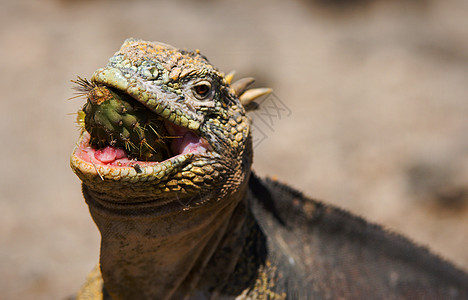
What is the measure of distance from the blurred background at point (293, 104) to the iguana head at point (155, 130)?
3820 mm

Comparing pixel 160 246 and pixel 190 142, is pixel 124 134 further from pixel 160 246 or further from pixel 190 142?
pixel 160 246

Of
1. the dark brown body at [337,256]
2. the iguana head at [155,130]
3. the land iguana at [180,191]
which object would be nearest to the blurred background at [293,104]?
the dark brown body at [337,256]

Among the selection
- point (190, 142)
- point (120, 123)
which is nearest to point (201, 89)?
point (190, 142)

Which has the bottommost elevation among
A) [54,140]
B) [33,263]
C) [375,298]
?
[375,298]

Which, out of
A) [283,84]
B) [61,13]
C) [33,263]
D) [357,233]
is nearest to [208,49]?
[283,84]

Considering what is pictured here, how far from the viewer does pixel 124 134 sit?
2.10 meters

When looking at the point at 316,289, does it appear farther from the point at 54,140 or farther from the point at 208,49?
the point at 208,49

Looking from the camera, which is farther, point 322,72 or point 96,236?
point 322,72

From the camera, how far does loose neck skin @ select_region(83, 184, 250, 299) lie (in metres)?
2.35

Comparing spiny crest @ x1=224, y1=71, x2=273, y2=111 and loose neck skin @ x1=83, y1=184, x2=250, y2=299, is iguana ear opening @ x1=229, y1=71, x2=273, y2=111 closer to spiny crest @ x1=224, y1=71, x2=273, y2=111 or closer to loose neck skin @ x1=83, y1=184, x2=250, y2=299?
spiny crest @ x1=224, y1=71, x2=273, y2=111

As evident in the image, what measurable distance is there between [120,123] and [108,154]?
0.16 m

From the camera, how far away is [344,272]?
3664 mm

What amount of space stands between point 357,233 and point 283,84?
681cm

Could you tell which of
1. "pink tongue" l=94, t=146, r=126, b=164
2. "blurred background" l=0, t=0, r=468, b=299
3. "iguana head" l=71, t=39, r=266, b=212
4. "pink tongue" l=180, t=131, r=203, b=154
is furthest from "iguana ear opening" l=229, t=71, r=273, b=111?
"blurred background" l=0, t=0, r=468, b=299
